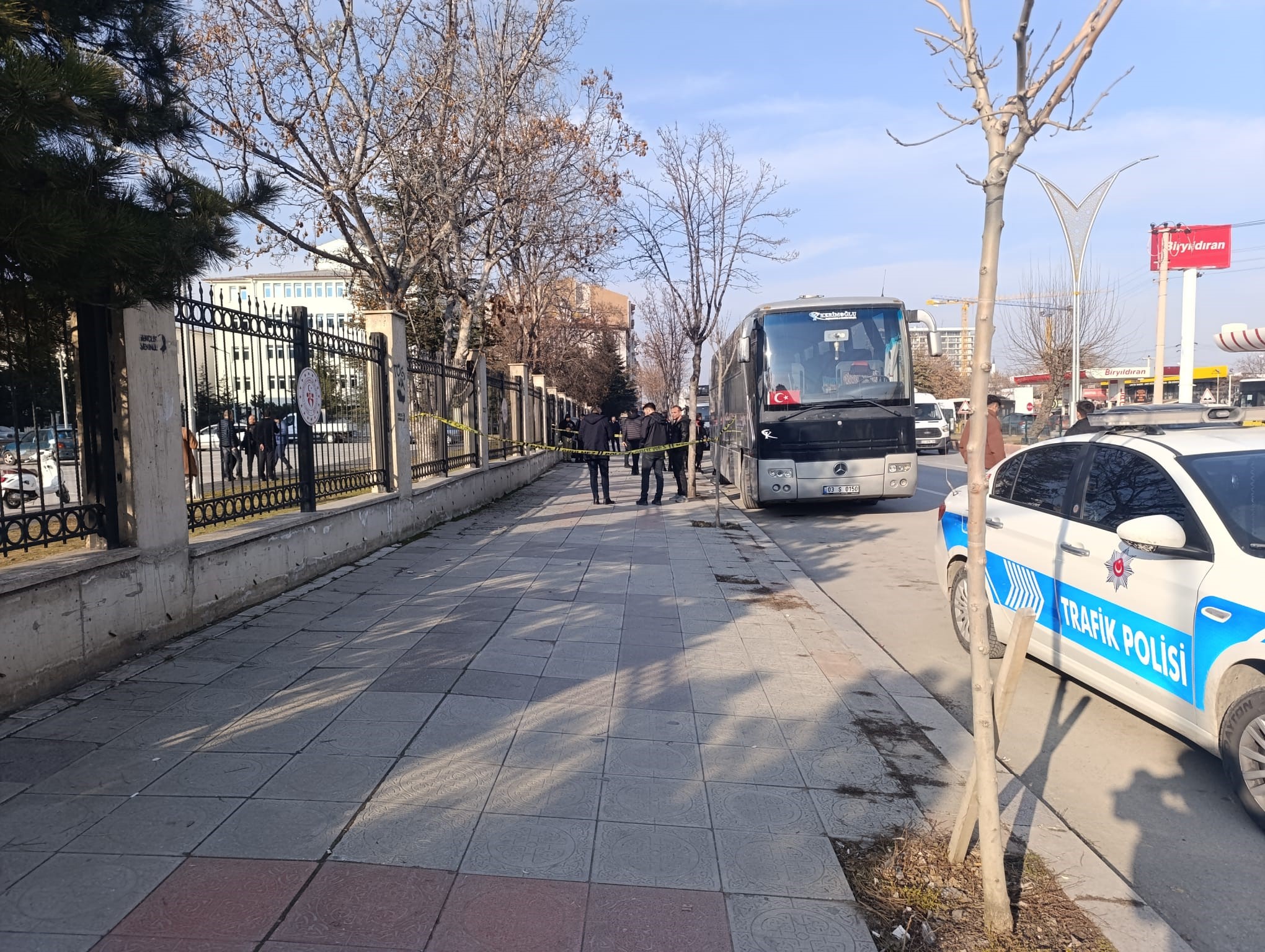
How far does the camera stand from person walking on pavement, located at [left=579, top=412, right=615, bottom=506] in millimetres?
17062

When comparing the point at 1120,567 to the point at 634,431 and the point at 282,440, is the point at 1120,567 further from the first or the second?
the point at 634,431

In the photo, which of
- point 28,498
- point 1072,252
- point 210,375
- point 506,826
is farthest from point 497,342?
point 506,826

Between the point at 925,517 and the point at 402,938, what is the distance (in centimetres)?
1405

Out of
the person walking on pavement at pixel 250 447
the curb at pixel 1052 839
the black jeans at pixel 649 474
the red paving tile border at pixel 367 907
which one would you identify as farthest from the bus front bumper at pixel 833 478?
the red paving tile border at pixel 367 907

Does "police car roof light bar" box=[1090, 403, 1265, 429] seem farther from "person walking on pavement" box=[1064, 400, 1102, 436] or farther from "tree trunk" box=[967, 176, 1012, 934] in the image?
"tree trunk" box=[967, 176, 1012, 934]

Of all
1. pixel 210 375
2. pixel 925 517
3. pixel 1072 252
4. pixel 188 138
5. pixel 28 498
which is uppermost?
pixel 1072 252

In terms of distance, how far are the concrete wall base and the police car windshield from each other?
20.3 feet

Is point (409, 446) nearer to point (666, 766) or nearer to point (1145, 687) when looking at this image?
point (666, 766)

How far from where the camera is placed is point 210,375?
735cm

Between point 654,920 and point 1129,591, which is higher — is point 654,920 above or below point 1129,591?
below

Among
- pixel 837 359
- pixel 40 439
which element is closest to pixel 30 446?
pixel 40 439

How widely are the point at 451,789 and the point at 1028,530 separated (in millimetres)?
3982

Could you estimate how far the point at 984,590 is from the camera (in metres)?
3.18

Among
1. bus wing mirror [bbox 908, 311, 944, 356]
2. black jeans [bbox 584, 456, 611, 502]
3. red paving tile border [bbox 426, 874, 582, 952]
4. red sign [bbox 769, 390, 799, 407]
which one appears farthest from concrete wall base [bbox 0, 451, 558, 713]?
bus wing mirror [bbox 908, 311, 944, 356]
